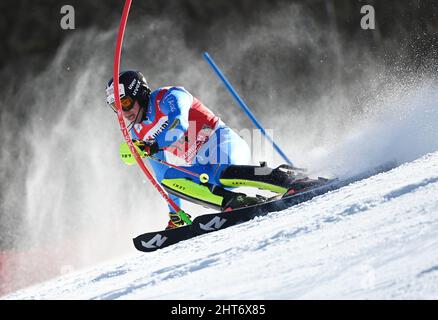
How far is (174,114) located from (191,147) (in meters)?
0.34

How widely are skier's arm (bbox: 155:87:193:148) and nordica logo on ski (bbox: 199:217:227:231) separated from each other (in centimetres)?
62

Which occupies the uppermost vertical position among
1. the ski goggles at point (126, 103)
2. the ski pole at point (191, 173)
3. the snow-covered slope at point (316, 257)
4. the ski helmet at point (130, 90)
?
the ski helmet at point (130, 90)

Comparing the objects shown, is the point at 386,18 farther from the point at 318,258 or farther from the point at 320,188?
the point at 318,258

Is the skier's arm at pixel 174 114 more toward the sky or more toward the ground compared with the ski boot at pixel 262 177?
more toward the sky

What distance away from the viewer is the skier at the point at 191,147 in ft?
15.7

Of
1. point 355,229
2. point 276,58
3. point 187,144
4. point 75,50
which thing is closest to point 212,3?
point 276,58

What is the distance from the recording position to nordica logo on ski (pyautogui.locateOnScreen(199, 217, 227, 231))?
4.60 m

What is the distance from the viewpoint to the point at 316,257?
277cm

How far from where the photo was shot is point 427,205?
2973 millimetres

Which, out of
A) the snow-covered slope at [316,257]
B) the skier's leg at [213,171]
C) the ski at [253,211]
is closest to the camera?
the snow-covered slope at [316,257]

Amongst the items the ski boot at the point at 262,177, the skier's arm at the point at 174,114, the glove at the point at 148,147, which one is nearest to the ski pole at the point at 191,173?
the ski boot at the point at 262,177

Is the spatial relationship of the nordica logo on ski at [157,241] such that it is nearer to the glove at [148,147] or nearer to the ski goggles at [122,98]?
the glove at [148,147]

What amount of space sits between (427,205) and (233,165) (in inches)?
83.2

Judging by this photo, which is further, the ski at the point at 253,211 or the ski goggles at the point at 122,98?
the ski goggles at the point at 122,98
